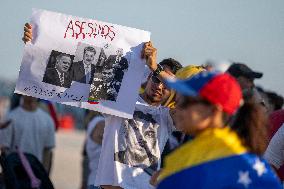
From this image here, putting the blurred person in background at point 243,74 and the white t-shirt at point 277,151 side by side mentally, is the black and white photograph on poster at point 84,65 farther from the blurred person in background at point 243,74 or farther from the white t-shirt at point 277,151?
the white t-shirt at point 277,151

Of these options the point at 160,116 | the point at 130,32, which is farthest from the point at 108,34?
the point at 160,116

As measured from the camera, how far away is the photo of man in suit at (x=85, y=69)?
6828mm

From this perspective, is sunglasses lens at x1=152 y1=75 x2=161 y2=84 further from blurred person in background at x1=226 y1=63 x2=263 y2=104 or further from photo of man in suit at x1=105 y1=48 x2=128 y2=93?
blurred person in background at x1=226 y1=63 x2=263 y2=104

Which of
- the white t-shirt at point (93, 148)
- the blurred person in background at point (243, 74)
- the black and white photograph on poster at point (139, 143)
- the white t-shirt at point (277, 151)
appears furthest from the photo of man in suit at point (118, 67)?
the white t-shirt at point (93, 148)

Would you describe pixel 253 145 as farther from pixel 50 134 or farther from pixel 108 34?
pixel 50 134

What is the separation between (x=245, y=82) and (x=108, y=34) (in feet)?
4.44

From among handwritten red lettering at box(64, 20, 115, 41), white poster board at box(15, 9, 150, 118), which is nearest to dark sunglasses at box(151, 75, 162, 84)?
white poster board at box(15, 9, 150, 118)

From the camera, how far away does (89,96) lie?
269 inches

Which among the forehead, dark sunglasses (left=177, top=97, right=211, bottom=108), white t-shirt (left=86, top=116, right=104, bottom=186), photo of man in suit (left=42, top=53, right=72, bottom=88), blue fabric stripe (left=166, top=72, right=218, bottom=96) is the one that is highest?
blue fabric stripe (left=166, top=72, right=218, bottom=96)

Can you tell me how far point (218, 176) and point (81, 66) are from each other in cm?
255

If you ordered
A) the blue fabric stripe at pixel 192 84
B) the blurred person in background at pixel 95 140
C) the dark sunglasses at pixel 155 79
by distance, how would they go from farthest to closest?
1. the blurred person in background at pixel 95 140
2. the dark sunglasses at pixel 155 79
3. the blue fabric stripe at pixel 192 84

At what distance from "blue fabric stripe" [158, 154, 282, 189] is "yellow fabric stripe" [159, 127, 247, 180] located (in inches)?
1.0

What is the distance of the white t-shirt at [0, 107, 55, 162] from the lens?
11.3 metres

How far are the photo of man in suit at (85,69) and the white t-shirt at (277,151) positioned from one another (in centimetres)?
148
